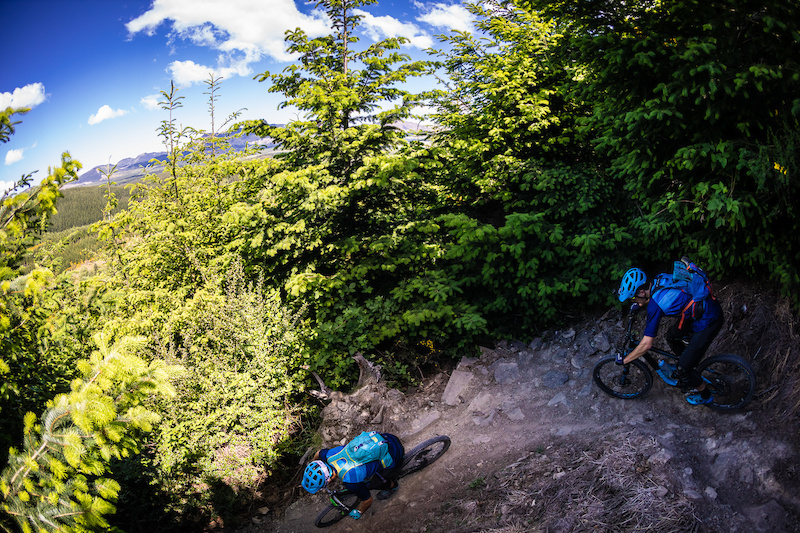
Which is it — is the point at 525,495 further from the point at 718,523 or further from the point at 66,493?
the point at 66,493

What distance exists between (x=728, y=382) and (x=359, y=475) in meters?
5.30

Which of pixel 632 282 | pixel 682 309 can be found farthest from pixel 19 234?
pixel 682 309

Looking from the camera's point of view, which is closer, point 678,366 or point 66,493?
point 66,493

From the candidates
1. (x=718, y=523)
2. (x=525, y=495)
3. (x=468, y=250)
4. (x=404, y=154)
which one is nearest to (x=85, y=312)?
(x=404, y=154)

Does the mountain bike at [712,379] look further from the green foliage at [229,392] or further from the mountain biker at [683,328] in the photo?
the green foliage at [229,392]

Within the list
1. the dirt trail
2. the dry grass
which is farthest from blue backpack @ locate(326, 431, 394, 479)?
the dry grass

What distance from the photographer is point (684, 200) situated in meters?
5.62

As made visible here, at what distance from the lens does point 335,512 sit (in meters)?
6.36

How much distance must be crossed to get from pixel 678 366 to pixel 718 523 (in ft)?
6.46

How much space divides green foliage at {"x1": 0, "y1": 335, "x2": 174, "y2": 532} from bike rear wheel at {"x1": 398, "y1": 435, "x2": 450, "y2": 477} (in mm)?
4003

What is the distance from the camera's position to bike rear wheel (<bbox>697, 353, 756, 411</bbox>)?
5.05 metres

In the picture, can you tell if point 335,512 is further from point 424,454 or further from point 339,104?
point 339,104

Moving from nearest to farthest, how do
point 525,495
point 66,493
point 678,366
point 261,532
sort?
point 66,493, point 525,495, point 678,366, point 261,532

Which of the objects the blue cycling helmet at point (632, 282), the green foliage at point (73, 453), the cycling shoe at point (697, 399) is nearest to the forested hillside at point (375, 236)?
the green foliage at point (73, 453)
